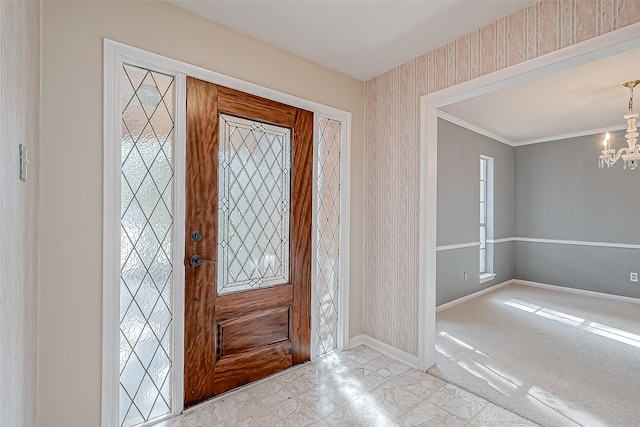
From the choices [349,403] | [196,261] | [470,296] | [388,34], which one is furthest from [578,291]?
[196,261]

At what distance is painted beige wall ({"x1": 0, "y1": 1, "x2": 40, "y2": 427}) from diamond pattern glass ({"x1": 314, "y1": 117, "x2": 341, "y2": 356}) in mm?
1832

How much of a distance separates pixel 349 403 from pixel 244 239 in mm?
1337

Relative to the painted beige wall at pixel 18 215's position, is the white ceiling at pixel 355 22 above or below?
above

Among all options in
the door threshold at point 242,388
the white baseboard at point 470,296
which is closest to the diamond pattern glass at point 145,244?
the door threshold at point 242,388

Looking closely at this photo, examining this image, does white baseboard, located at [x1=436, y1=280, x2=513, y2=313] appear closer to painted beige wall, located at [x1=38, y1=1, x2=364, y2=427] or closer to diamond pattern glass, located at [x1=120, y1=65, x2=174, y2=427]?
diamond pattern glass, located at [x1=120, y1=65, x2=174, y2=427]

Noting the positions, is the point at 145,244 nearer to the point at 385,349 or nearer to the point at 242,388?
the point at 242,388

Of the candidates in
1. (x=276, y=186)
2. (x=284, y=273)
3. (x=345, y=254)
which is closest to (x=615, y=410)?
(x=345, y=254)

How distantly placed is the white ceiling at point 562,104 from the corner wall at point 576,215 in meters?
0.45

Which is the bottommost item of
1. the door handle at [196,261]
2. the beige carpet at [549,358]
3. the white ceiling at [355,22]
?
the beige carpet at [549,358]

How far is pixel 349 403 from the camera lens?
2.03m

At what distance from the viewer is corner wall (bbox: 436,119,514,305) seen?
13.3 feet

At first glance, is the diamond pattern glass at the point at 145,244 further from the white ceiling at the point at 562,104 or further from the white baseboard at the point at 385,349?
the white ceiling at the point at 562,104

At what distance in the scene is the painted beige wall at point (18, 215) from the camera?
778 mm

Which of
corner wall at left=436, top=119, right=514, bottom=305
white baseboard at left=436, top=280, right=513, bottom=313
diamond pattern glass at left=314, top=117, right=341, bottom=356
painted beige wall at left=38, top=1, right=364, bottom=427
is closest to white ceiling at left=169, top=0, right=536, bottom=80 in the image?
painted beige wall at left=38, top=1, right=364, bottom=427
